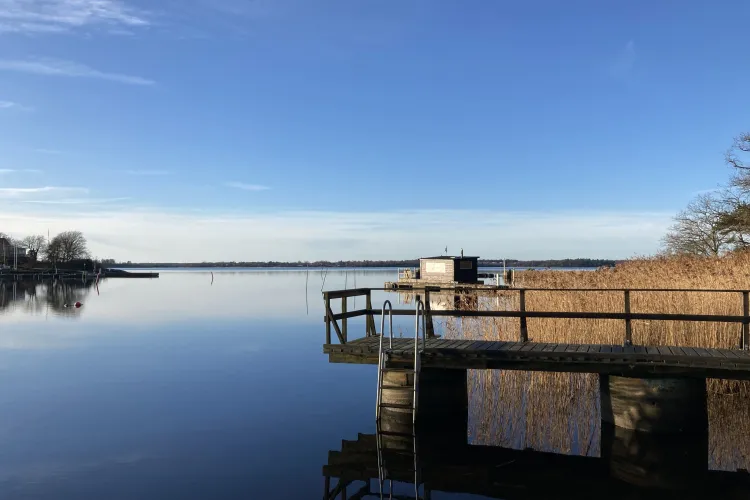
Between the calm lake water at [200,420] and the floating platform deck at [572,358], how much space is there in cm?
163

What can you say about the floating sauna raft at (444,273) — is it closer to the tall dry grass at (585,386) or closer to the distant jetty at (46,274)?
the tall dry grass at (585,386)

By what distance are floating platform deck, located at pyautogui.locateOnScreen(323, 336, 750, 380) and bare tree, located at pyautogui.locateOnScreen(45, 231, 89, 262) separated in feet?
500

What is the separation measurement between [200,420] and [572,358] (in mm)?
8929

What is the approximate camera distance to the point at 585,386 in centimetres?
1652

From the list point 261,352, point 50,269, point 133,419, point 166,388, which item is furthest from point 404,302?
point 50,269

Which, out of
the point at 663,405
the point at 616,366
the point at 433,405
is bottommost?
the point at 433,405

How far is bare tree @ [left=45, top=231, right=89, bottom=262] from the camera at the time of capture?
5842 inches

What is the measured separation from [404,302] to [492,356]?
143 ft

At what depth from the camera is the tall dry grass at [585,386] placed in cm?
1290

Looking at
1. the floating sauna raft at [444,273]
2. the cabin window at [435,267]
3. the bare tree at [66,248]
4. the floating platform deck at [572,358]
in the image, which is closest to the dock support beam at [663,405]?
the floating platform deck at [572,358]

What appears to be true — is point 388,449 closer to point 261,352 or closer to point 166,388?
point 166,388

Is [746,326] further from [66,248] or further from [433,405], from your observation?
[66,248]

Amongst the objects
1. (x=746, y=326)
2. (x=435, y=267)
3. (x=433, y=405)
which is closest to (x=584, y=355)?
(x=433, y=405)

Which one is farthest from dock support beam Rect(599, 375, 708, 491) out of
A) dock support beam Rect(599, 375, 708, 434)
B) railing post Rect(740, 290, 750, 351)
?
railing post Rect(740, 290, 750, 351)
